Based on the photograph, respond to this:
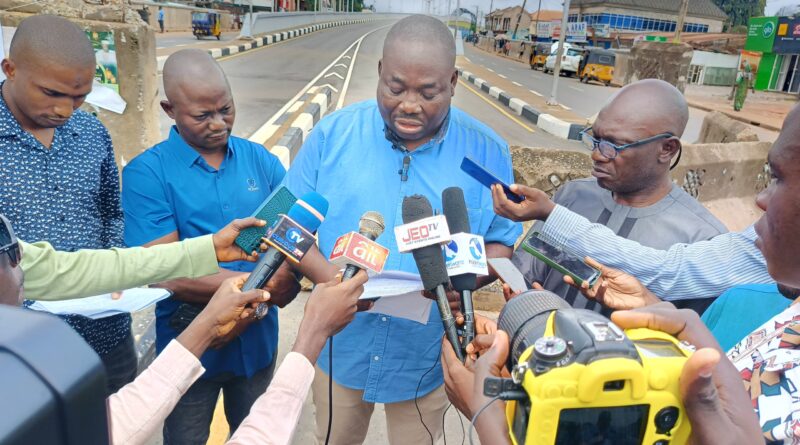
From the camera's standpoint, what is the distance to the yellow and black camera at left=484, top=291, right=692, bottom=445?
0.82m

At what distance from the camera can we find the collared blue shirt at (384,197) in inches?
72.6

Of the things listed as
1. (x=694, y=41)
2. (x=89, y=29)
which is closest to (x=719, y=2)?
(x=694, y=41)

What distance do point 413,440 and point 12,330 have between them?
1.84 m

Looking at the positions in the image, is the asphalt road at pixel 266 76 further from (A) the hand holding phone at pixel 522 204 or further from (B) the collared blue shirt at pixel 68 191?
(A) the hand holding phone at pixel 522 204

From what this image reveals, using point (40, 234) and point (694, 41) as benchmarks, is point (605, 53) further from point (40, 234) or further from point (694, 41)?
point (40, 234)

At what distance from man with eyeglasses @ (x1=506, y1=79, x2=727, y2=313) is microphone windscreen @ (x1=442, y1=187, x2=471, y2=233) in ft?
2.06

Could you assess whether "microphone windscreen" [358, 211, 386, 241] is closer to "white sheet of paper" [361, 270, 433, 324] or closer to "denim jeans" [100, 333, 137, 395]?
"white sheet of paper" [361, 270, 433, 324]

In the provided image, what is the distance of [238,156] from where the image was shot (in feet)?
6.97

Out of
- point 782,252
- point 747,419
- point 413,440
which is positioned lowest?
point 413,440

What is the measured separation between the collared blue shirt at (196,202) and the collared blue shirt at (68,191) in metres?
0.16

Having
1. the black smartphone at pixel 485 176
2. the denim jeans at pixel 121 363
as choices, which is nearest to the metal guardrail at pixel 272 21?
the denim jeans at pixel 121 363

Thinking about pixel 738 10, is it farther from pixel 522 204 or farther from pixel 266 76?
pixel 522 204

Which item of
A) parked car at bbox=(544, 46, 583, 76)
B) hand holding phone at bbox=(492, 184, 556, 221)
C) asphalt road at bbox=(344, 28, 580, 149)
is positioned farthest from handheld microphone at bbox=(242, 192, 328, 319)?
parked car at bbox=(544, 46, 583, 76)

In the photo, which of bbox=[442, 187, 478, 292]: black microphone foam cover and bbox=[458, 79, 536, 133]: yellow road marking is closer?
bbox=[442, 187, 478, 292]: black microphone foam cover
